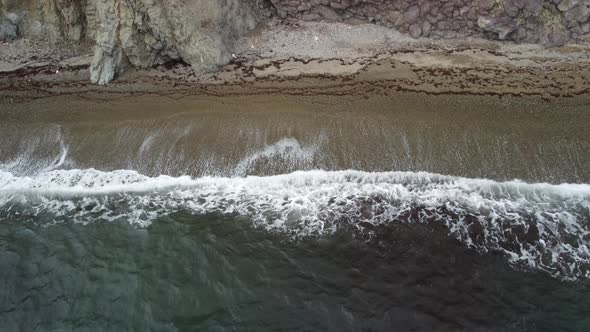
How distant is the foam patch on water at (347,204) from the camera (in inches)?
391

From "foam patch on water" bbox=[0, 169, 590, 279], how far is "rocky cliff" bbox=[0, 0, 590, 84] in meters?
4.40

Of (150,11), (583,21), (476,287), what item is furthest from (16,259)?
(583,21)

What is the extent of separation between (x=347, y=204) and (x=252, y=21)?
7.93 m

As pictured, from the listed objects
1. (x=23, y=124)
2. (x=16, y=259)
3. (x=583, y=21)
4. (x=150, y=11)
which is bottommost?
(x=16, y=259)

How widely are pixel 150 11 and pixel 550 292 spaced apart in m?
13.1

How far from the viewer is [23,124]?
1387cm

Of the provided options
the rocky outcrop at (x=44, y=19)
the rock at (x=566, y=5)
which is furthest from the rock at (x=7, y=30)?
the rock at (x=566, y=5)

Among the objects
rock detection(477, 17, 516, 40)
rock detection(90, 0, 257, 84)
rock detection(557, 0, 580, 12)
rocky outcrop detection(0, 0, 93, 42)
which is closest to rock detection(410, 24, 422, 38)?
rock detection(477, 17, 516, 40)

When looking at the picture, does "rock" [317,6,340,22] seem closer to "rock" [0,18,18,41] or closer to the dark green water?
the dark green water

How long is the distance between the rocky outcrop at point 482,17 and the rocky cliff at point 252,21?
0.03 metres

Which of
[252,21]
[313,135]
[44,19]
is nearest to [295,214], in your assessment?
[313,135]

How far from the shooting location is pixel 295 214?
10.9 metres

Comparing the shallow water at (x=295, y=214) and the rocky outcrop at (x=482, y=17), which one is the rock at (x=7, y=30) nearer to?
the shallow water at (x=295, y=214)

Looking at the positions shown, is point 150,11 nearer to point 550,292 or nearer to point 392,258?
point 392,258
